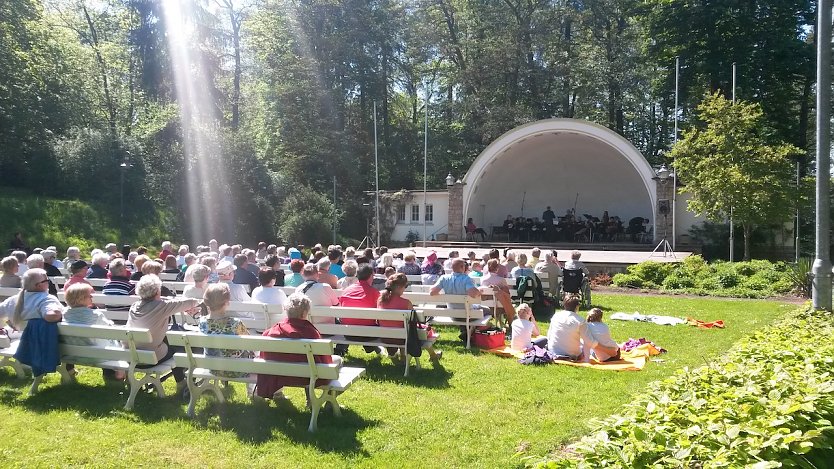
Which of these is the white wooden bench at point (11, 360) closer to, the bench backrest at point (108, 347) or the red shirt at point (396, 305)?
the bench backrest at point (108, 347)

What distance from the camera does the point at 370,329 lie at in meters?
5.84

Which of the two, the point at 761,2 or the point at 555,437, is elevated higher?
the point at 761,2

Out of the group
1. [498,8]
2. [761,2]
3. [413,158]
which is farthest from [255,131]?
[761,2]

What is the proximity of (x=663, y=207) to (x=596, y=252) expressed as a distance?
10.1ft

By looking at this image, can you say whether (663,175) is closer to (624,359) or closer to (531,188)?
(531,188)

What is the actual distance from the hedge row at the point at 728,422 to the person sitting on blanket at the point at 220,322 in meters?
2.83

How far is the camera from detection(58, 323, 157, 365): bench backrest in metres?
4.64

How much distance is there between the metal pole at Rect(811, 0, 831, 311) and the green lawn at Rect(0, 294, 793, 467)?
225 cm

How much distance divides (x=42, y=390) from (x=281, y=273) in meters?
3.95

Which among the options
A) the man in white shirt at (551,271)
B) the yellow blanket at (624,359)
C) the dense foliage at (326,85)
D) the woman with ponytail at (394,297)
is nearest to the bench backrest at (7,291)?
the woman with ponytail at (394,297)

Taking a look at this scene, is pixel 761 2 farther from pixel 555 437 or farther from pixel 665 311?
pixel 555 437

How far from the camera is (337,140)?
30.3 metres

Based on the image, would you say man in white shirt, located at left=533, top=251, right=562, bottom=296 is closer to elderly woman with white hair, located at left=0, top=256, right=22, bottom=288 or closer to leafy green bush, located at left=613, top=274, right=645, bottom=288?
leafy green bush, located at left=613, top=274, right=645, bottom=288

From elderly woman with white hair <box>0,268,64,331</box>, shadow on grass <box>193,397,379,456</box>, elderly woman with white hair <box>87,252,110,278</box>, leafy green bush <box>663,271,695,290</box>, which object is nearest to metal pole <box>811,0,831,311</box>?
shadow on grass <box>193,397,379,456</box>
